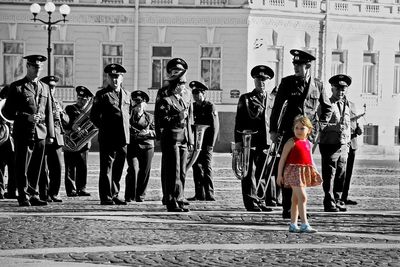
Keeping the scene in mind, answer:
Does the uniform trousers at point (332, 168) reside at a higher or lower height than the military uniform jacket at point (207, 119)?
lower

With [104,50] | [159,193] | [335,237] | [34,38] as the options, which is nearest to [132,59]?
[104,50]

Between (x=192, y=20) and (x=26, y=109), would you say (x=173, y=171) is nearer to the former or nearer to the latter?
(x=26, y=109)

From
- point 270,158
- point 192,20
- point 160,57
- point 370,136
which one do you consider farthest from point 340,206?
point 370,136

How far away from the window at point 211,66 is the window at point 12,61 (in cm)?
691

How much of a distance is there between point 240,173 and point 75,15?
2593 cm

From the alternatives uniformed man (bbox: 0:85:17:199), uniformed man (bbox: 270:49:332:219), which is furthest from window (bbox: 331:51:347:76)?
uniformed man (bbox: 270:49:332:219)

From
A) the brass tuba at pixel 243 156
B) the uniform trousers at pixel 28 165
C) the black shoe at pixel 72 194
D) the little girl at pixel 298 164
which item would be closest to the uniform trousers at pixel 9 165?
the black shoe at pixel 72 194

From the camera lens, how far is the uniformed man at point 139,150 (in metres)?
18.1

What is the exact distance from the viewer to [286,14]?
42.2 meters

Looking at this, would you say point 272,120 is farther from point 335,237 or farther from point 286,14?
point 286,14

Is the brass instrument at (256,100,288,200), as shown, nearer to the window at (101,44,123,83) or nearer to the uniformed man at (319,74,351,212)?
the uniformed man at (319,74,351,212)

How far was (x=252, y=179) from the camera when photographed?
53.2ft

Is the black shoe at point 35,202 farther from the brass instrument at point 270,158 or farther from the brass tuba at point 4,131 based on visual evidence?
the brass instrument at point 270,158

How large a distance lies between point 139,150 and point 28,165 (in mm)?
2304
